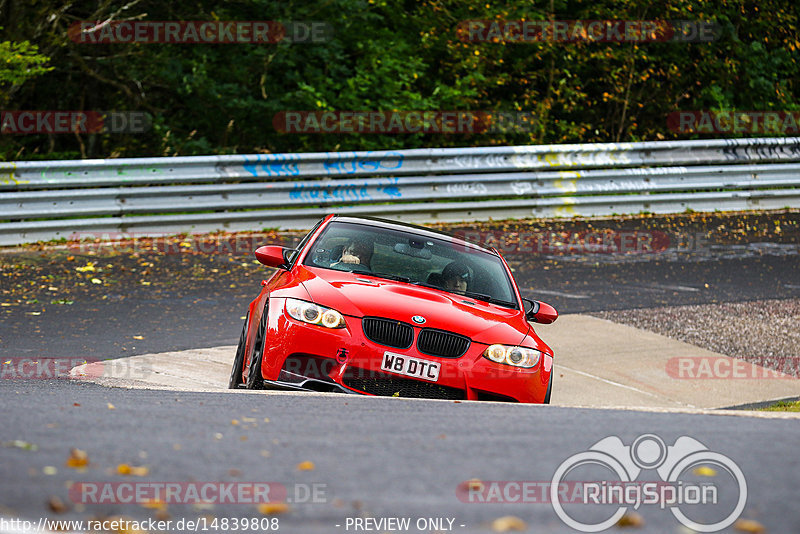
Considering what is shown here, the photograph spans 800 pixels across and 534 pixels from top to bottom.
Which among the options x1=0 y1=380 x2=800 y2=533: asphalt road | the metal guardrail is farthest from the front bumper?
the metal guardrail

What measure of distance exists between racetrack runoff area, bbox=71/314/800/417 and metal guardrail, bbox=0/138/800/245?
20.1 ft

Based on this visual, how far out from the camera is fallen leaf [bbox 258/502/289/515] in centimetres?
346

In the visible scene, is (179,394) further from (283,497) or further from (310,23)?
(310,23)

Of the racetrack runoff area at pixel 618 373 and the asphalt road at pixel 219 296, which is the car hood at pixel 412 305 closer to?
the racetrack runoff area at pixel 618 373

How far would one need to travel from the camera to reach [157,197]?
15.3 metres

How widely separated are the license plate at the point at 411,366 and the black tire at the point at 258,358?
869 mm

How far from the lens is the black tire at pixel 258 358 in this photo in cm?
689

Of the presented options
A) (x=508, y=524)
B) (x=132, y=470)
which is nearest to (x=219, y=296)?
(x=132, y=470)

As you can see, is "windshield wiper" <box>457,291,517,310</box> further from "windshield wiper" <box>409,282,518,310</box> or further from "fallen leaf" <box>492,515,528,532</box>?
"fallen leaf" <box>492,515,528,532</box>

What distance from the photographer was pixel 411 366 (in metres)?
6.69

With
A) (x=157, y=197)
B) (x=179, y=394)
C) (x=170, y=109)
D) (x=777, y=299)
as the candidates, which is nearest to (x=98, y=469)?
(x=179, y=394)

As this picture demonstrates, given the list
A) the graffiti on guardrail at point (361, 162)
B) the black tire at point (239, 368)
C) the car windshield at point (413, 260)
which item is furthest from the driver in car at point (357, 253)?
the graffiti on guardrail at point (361, 162)

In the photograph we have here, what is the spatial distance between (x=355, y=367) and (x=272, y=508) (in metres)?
3.14

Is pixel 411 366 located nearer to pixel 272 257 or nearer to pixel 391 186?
pixel 272 257
